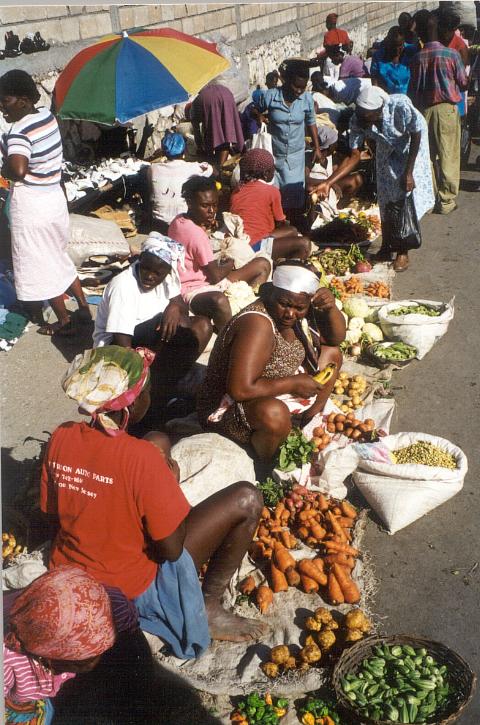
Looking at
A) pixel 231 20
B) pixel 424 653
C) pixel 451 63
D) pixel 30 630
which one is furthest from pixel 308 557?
pixel 231 20

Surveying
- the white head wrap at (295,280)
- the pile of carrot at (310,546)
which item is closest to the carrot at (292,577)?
the pile of carrot at (310,546)

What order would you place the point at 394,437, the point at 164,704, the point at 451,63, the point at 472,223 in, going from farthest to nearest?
the point at 472,223
the point at 451,63
the point at 394,437
the point at 164,704

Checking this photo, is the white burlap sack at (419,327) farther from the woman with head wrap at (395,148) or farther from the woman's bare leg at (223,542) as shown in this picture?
the woman's bare leg at (223,542)

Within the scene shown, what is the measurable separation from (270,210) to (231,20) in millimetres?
6858

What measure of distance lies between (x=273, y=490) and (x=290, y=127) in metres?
4.63

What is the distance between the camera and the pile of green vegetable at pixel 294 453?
360 cm

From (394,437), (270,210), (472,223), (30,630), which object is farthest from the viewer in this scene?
(472,223)

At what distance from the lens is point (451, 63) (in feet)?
22.2

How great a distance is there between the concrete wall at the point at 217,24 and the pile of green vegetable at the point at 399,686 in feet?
12.3

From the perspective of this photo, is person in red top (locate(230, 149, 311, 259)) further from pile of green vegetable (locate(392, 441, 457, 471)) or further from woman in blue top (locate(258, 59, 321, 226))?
pile of green vegetable (locate(392, 441, 457, 471))

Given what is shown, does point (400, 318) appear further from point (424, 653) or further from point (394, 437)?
point (424, 653)

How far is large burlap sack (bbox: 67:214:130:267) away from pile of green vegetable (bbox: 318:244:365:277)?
206cm

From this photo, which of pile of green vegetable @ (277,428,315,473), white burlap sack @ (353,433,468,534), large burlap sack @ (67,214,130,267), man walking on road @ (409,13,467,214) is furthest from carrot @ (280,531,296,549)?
man walking on road @ (409,13,467,214)

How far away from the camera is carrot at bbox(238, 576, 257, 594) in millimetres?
3053
